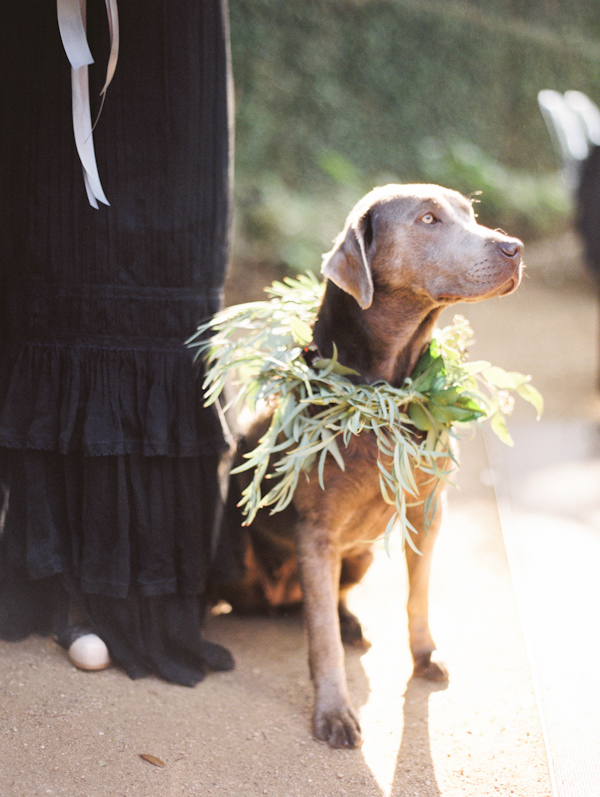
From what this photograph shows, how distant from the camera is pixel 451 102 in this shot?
11.8 meters

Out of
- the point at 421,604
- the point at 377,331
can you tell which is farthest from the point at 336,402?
the point at 421,604

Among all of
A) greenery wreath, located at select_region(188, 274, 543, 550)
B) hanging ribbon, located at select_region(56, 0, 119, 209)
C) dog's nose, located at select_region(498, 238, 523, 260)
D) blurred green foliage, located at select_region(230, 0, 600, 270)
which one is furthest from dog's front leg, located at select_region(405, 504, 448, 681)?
blurred green foliage, located at select_region(230, 0, 600, 270)

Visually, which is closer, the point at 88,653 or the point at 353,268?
the point at 353,268

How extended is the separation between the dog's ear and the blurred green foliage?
17.8 ft

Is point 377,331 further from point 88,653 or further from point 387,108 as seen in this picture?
point 387,108

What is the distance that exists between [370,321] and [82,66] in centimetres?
106

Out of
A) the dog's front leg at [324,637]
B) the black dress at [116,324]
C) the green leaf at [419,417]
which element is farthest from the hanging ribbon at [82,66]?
the dog's front leg at [324,637]

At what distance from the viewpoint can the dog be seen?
2.10m

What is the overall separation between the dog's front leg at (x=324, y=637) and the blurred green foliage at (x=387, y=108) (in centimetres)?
553

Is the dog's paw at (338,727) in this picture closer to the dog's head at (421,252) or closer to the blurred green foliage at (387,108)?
the dog's head at (421,252)

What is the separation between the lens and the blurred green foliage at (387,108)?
8.96 m

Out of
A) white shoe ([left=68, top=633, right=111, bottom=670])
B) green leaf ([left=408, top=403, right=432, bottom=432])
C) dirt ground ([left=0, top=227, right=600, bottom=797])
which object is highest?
green leaf ([left=408, top=403, right=432, bottom=432])

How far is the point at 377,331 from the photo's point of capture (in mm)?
2215

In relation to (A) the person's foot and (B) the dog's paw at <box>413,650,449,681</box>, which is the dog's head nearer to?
(B) the dog's paw at <box>413,650,449,681</box>
